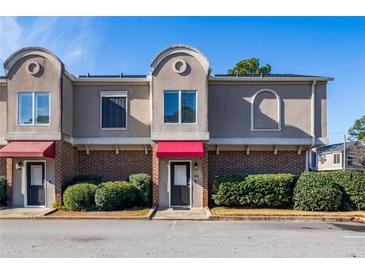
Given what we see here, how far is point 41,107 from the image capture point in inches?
625

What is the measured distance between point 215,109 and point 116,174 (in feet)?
19.8

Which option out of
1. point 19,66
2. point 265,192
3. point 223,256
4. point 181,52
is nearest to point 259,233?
point 223,256

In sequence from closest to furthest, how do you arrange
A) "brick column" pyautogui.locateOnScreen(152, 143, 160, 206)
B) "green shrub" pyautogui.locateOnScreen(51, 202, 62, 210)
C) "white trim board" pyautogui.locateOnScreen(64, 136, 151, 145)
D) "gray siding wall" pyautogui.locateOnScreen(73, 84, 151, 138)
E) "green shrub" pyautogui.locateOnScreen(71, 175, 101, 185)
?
"green shrub" pyautogui.locateOnScreen(51, 202, 62, 210)
"brick column" pyautogui.locateOnScreen(152, 143, 160, 206)
"green shrub" pyautogui.locateOnScreen(71, 175, 101, 185)
"white trim board" pyautogui.locateOnScreen(64, 136, 151, 145)
"gray siding wall" pyautogui.locateOnScreen(73, 84, 151, 138)

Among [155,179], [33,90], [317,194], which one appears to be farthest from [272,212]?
[33,90]

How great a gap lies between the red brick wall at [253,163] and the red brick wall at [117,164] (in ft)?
11.2

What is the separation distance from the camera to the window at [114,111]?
17.3m

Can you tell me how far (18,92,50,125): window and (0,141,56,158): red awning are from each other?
1067mm

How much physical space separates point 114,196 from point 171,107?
4.78 metres

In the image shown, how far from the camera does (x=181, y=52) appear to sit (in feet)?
52.1

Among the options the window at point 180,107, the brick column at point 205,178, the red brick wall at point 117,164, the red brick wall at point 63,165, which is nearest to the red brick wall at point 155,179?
the red brick wall at point 117,164

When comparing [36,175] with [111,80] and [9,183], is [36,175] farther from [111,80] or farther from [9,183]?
[111,80]

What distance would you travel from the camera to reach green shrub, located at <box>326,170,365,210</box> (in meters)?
15.0

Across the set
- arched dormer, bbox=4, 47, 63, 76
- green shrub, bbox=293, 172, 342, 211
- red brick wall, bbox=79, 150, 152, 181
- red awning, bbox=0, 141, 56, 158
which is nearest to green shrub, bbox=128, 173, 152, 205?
red brick wall, bbox=79, 150, 152, 181

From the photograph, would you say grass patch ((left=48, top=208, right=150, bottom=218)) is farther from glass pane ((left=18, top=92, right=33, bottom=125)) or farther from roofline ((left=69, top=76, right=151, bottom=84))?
roofline ((left=69, top=76, right=151, bottom=84))
